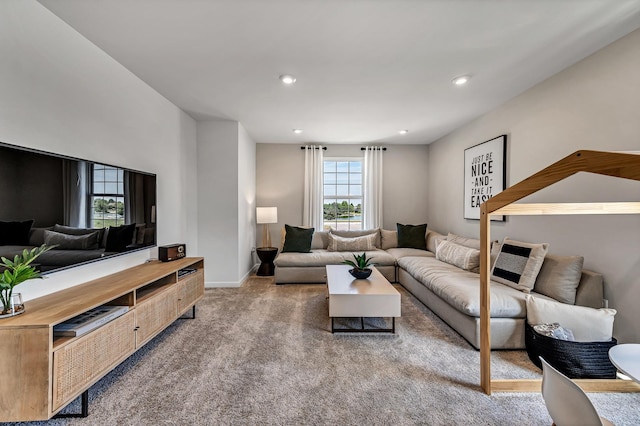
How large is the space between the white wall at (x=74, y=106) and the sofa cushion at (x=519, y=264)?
377 centimetres

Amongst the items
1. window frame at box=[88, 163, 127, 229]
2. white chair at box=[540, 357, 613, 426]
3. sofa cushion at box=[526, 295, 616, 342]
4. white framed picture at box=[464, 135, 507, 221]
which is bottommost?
sofa cushion at box=[526, 295, 616, 342]

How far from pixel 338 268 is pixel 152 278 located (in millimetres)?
2276

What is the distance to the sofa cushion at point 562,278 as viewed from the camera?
2.35 m

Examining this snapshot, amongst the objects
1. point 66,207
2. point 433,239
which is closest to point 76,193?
point 66,207

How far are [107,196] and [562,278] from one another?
3.91m

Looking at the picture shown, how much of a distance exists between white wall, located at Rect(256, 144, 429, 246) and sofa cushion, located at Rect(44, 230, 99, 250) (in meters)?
3.49

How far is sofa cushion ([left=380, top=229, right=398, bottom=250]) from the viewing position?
527cm

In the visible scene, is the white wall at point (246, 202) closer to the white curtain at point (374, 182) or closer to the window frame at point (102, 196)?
the window frame at point (102, 196)

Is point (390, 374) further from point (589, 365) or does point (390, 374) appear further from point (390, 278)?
point (390, 278)

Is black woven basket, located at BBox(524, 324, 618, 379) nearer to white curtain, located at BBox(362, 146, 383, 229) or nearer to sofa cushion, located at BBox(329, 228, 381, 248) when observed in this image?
sofa cushion, located at BBox(329, 228, 381, 248)

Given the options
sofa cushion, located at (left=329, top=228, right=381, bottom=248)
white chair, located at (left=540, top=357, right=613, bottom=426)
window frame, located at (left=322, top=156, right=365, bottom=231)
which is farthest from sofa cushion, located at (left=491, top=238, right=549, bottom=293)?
window frame, located at (left=322, top=156, right=365, bottom=231)

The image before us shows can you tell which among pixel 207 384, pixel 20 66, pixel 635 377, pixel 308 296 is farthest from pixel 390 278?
pixel 20 66

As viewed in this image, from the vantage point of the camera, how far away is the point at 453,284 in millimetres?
2852

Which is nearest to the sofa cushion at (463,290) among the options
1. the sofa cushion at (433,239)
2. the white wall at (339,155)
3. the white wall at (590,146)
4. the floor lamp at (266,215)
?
the white wall at (590,146)
